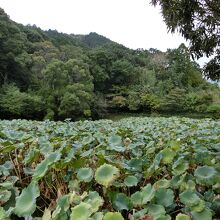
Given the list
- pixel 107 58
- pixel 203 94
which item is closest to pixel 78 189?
pixel 203 94

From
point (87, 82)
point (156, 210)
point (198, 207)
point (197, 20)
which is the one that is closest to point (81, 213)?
point (156, 210)

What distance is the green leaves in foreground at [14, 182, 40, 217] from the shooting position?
1.15 m

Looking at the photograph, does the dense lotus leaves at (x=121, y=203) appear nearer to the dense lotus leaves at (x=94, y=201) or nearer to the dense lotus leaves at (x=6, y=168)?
the dense lotus leaves at (x=94, y=201)

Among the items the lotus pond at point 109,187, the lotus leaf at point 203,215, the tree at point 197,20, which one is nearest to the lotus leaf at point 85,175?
the lotus pond at point 109,187

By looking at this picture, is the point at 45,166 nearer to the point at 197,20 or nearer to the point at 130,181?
the point at 130,181

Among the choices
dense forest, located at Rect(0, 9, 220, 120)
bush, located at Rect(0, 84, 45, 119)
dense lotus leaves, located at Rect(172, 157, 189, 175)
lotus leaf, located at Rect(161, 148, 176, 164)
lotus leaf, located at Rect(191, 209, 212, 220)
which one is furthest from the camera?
dense forest, located at Rect(0, 9, 220, 120)

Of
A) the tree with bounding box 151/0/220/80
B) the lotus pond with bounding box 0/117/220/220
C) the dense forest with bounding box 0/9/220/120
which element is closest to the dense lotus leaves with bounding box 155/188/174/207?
the lotus pond with bounding box 0/117/220/220

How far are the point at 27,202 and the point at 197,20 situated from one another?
6.22 metres

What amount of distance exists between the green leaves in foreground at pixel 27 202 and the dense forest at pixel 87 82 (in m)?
22.8

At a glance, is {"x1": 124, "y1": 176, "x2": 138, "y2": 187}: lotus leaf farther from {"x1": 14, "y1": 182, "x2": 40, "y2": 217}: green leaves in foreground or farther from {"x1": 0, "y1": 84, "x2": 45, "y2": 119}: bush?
{"x1": 0, "y1": 84, "x2": 45, "y2": 119}: bush

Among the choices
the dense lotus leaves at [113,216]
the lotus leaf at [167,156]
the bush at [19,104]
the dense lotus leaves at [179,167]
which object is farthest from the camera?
the bush at [19,104]

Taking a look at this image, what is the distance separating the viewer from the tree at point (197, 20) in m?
6.28

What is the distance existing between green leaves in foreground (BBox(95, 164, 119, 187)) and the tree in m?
5.41

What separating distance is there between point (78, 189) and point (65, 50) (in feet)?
124
